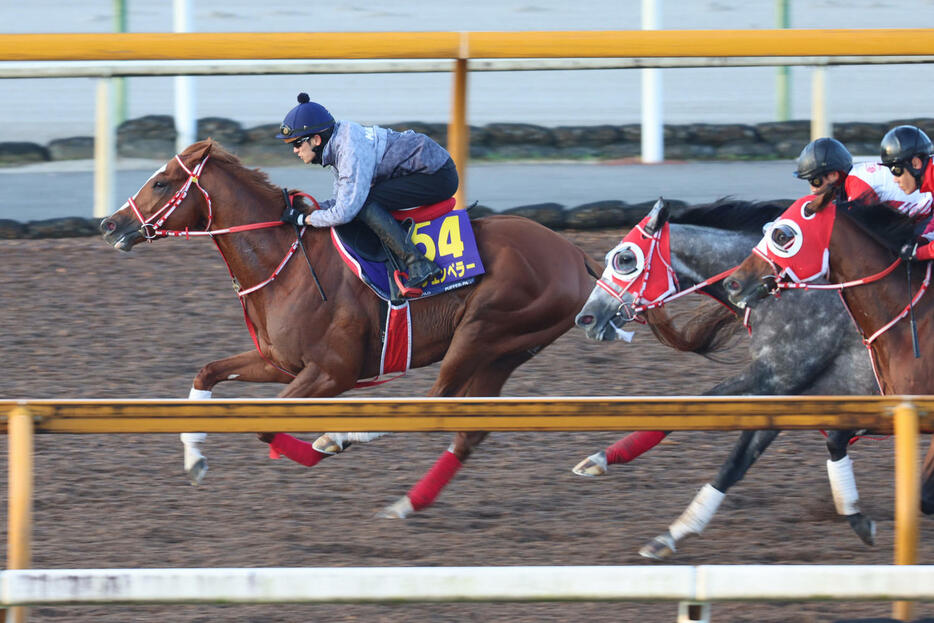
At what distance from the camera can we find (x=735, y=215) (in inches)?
236

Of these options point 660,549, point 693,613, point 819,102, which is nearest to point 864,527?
point 660,549

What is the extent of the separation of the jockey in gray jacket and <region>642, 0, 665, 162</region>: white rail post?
4469 millimetres

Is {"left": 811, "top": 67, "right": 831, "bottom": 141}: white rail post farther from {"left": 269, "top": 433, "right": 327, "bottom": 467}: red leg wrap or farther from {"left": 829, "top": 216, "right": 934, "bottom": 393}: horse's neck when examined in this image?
{"left": 269, "top": 433, "right": 327, "bottom": 467}: red leg wrap

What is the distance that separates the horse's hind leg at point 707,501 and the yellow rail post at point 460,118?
3.63 metres

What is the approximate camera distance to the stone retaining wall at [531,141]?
10.9 metres

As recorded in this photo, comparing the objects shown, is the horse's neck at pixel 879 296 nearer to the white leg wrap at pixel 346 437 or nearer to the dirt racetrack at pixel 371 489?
the dirt racetrack at pixel 371 489

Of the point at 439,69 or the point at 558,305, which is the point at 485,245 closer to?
the point at 558,305

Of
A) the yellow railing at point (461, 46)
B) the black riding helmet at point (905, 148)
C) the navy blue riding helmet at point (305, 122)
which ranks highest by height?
the yellow railing at point (461, 46)

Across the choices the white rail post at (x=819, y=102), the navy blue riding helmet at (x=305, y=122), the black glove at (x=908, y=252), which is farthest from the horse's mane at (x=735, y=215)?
the white rail post at (x=819, y=102)

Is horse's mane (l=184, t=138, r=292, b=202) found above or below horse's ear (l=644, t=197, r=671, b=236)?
above

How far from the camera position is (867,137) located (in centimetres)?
1083

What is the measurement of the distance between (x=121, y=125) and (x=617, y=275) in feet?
20.6

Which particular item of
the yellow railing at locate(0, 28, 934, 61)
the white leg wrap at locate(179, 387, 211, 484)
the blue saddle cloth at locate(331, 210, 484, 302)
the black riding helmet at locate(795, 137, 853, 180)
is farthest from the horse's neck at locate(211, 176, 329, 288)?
the yellow railing at locate(0, 28, 934, 61)

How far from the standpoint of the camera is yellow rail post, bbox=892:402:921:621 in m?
3.96
